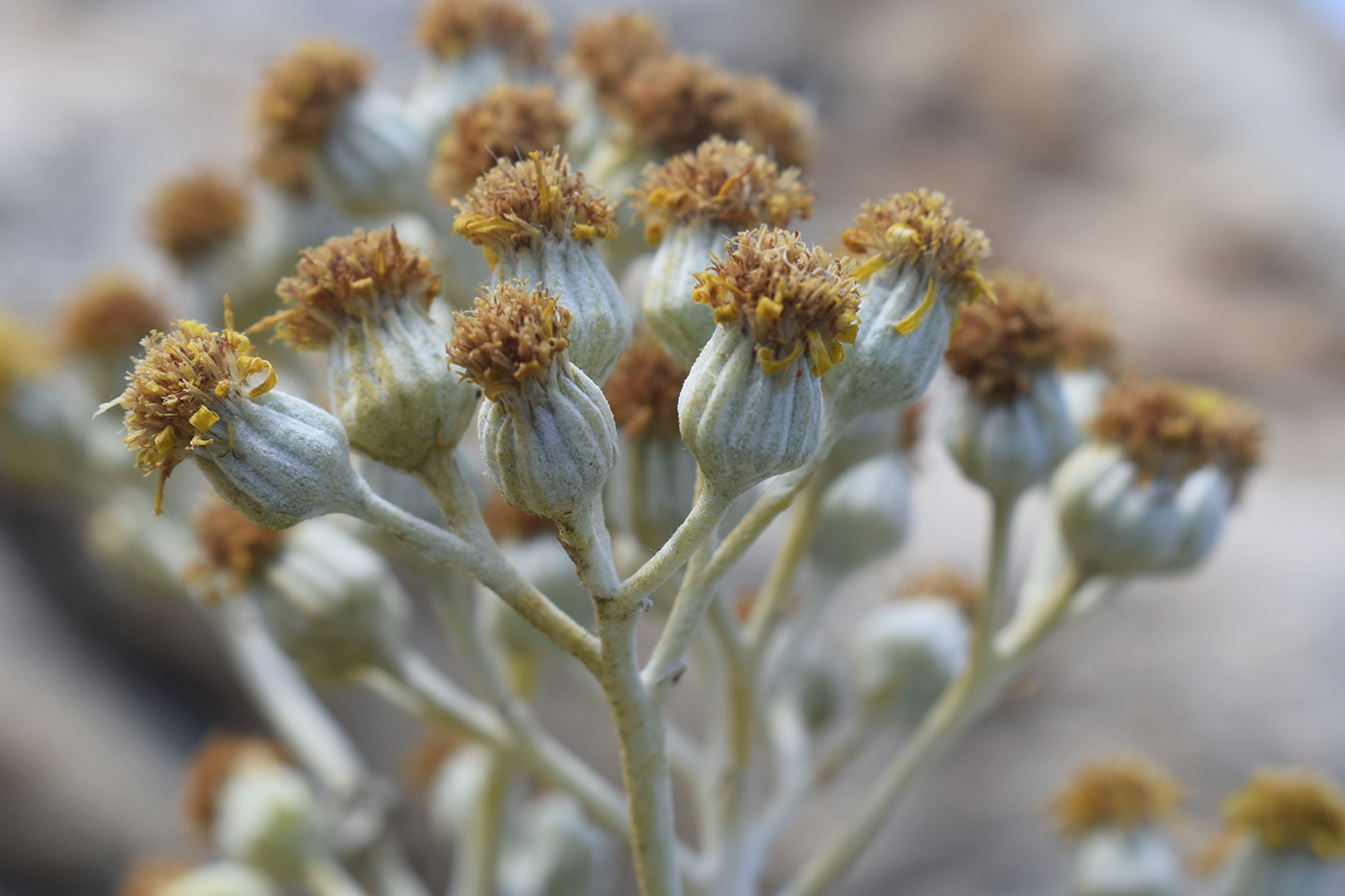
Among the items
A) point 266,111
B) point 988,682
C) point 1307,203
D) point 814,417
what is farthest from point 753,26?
point 814,417

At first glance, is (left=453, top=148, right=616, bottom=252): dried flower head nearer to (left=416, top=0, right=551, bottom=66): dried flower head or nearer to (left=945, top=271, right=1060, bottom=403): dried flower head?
(left=945, top=271, right=1060, bottom=403): dried flower head

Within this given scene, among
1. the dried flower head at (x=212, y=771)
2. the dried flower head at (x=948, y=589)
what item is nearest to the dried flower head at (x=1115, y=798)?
the dried flower head at (x=948, y=589)

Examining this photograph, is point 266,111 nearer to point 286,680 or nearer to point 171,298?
point 286,680

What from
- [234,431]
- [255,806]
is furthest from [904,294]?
[255,806]

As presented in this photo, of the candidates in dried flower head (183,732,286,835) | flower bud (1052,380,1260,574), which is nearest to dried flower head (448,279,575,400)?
flower bud (1052,380,1260,574)

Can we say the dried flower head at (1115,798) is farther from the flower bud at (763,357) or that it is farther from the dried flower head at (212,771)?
the dried flower head at (212,771)

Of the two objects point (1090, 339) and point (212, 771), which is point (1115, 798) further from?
point (212, 771)
